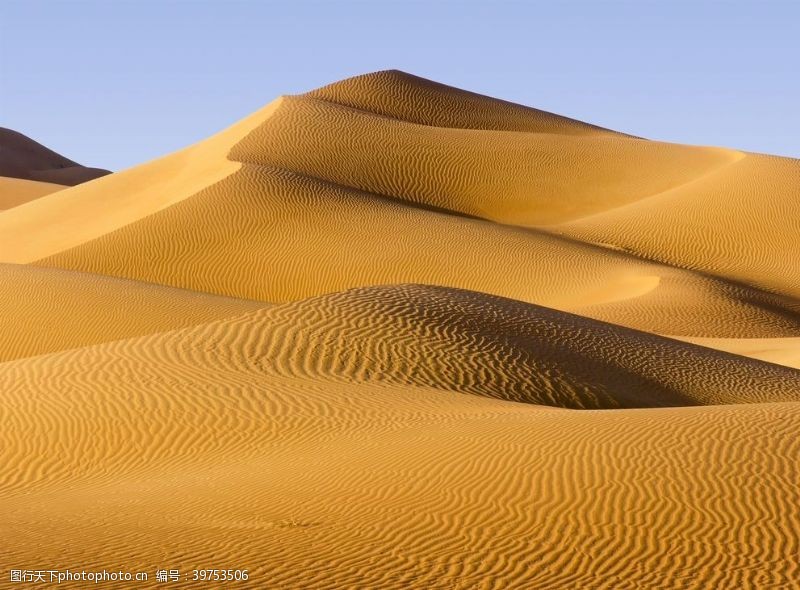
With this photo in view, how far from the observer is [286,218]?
112 feet

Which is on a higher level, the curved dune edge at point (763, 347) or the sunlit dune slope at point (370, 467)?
the curved dune edge at point (763, 347)

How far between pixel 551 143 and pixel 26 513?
126ft

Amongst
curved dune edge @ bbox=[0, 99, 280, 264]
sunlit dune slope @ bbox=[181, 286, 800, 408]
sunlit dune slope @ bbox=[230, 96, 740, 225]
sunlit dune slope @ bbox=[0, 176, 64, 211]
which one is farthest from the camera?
sunlit dune slope @ bbox=[0, 176, 64, 211]

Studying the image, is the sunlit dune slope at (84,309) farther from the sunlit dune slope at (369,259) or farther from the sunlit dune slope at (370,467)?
the sunlit dune slope at (369,259)

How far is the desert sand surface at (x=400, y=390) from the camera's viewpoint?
304 inches

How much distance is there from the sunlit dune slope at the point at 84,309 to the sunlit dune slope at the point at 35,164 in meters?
70.6

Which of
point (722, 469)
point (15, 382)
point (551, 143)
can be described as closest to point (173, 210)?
point (551, 143)

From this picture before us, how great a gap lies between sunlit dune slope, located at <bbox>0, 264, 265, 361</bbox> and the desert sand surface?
0.25 feet

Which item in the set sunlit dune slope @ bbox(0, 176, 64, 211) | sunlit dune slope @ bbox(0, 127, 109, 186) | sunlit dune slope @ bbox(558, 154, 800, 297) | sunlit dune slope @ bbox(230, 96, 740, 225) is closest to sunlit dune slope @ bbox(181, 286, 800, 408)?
sunlit dune slope @ bbox(558, 154, 800, 297)

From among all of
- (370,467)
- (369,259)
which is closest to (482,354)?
(370,467)

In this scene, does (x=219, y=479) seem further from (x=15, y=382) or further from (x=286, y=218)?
(x=286, y=218)

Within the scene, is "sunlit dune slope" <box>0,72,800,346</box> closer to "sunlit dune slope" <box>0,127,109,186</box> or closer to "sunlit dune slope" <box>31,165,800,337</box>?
"sunlit dune slope" <box>31,165,800,337</box>

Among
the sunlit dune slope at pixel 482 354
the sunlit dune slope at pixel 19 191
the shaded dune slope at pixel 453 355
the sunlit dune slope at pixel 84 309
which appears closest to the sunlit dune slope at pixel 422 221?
the sunlit dune slope at pixel 84 309

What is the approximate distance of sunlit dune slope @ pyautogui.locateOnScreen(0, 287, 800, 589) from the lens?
7426mm
